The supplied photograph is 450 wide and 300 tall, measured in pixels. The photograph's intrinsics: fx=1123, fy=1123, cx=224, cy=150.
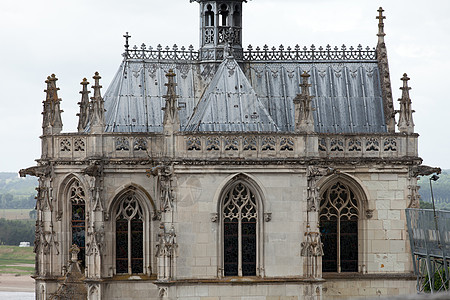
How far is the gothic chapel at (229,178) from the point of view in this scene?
47.1 m

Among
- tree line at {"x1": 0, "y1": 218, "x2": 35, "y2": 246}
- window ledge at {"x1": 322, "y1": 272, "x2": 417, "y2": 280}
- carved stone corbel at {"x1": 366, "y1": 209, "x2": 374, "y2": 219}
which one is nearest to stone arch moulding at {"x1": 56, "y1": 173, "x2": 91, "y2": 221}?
window ledge at {"x1": 322, "y1": 272, "x2": 417, "y2": 280}

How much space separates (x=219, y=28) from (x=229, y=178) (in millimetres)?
10182

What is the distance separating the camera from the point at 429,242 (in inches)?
1823

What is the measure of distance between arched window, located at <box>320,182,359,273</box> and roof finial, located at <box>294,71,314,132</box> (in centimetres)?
345

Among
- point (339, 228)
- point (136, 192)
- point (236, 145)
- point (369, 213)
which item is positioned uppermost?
point (236, 145)

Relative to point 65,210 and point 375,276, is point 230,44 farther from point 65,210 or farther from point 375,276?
point 375,276

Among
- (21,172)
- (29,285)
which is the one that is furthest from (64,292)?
(29,285)

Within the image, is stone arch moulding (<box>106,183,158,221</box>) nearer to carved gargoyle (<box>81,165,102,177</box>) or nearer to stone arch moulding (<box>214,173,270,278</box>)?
carved gargoyle (<box>81,165,102,177</box>)

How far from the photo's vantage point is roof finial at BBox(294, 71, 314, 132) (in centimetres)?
4788

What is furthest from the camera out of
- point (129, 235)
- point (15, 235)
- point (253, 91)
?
point (15, 235)

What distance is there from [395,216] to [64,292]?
14895 mm

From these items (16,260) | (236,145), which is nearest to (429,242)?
(236,145)

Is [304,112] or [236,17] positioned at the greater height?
[236,17]

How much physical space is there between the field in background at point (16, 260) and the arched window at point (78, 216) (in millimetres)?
82230
